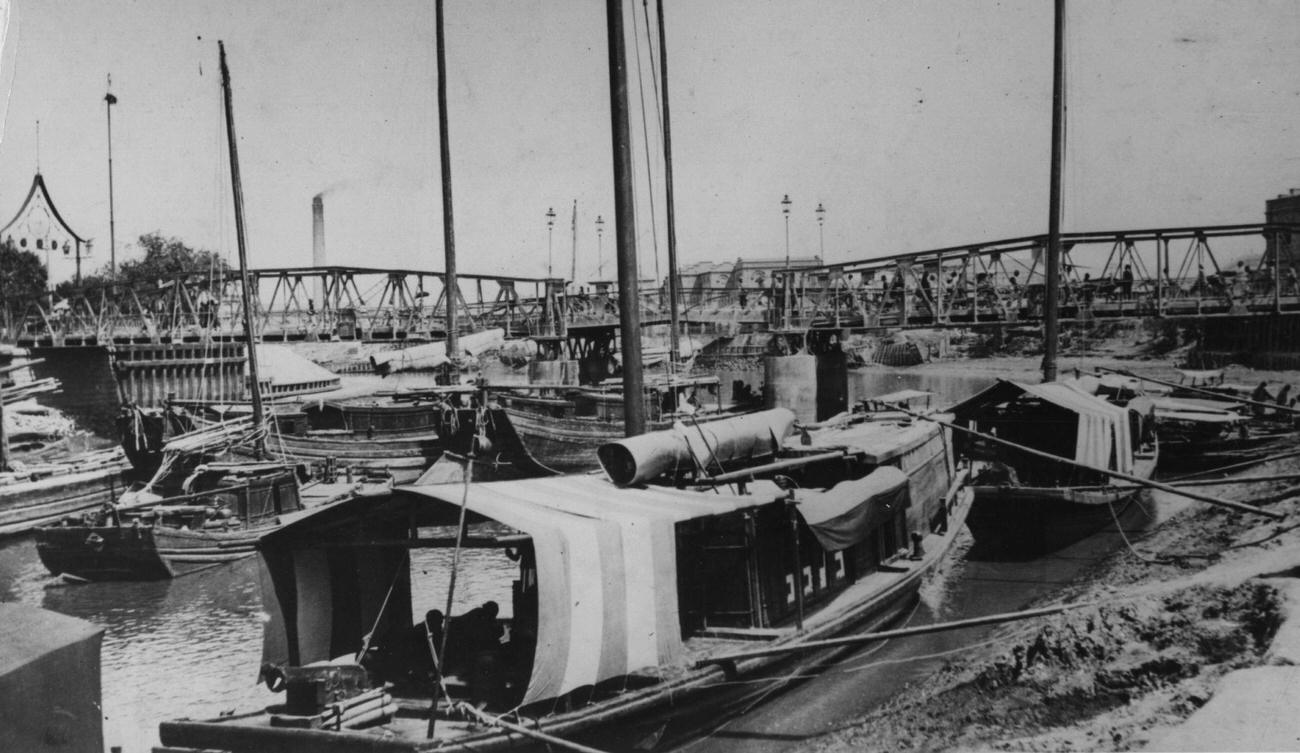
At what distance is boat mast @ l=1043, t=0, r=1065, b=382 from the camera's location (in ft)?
78.0

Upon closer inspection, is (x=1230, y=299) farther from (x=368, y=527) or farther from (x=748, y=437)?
(x=368, y=527)

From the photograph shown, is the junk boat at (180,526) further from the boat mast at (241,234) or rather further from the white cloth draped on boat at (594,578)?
the white cloth draped on boat at (594,578)

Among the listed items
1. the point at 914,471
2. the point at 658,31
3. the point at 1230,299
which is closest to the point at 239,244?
the point at 658,31

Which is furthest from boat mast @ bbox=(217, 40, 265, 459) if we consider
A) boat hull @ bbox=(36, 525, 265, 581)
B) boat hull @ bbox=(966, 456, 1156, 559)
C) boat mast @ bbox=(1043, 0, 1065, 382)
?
boat mast @ bbox=(1043, 0, 1065, 382)

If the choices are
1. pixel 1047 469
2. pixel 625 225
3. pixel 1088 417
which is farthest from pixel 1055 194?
pixel 625 225

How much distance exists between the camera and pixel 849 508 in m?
11.3

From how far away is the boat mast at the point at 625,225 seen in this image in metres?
12.8

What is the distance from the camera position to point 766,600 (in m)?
10.9

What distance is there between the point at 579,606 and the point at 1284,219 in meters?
45.2

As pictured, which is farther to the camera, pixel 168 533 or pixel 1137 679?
pixel 168 533

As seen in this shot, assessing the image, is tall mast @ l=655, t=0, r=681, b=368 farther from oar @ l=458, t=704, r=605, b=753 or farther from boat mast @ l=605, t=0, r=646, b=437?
oar @ l=458, t=704, r=605, b=753

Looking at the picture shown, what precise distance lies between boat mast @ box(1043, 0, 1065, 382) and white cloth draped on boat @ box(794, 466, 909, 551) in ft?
47.5

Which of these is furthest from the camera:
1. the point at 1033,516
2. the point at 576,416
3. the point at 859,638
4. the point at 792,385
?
the point at 792,385

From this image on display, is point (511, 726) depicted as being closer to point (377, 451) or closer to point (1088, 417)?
point (1088, 417)
